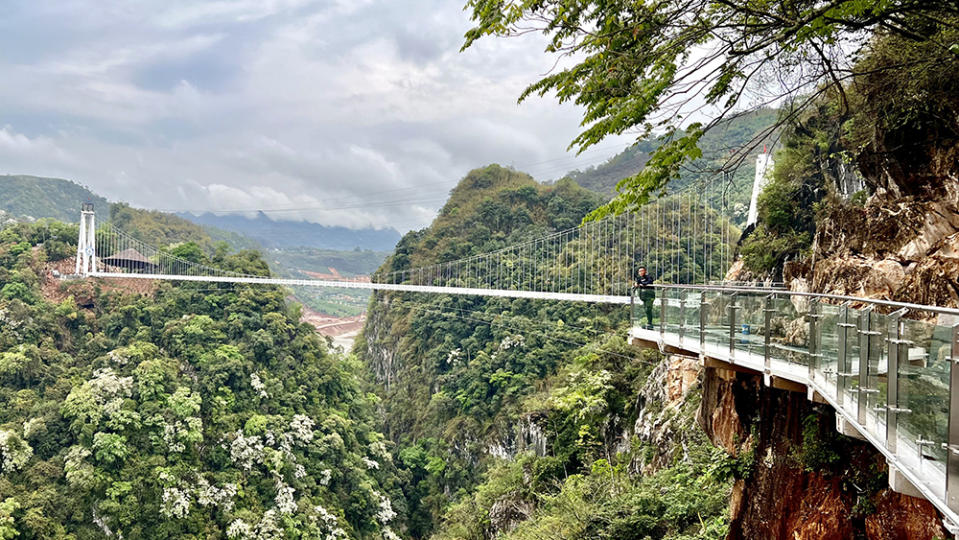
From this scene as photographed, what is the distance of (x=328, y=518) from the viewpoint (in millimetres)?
14891

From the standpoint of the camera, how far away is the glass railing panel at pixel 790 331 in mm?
2994

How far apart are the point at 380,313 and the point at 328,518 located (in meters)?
18.1

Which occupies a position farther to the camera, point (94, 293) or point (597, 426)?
point (94, 293)

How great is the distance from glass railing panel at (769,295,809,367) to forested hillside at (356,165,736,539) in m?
1.39

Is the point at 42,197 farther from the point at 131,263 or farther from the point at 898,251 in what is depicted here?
the point at 898,251

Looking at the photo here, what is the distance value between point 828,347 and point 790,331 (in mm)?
454

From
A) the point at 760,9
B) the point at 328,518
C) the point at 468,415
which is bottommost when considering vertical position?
the point at 328,518

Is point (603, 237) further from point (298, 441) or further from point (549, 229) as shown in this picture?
point (298, 441)

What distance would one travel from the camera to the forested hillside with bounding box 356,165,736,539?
714 centimetres

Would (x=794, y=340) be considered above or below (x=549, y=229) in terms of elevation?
below

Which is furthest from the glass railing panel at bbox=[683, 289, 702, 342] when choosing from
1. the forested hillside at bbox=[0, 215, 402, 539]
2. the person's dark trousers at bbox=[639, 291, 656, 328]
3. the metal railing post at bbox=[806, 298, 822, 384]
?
the forested hillside at bbox=[0, 215, 402, 539]

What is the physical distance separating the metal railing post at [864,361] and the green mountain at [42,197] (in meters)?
60.8

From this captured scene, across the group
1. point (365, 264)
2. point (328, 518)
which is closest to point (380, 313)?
point (328, 518)

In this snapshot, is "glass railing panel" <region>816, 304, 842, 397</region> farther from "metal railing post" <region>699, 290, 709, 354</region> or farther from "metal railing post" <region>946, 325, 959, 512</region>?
"metal railing post" <region>699, 290, 709, 354</region>
